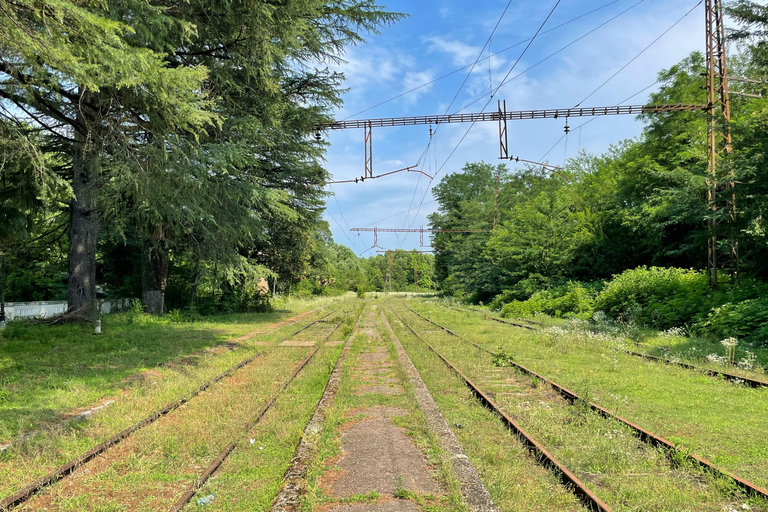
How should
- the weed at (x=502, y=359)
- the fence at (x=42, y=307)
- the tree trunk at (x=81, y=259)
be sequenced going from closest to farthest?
the weed at (x=502, y=359)
the tree trunk at (x=81, y=259)
the fence at (x=42, y=307)

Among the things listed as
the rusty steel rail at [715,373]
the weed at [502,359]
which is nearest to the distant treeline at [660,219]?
the rusty steel rail at [715,373]

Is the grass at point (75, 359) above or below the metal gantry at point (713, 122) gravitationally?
below

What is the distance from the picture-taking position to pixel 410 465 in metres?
4.87

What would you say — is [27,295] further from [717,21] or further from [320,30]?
[717,21]

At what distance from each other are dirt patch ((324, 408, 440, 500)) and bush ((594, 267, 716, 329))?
13.1 meters

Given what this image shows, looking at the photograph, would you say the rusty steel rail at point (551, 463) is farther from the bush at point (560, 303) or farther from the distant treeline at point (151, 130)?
the bush at point (560, 303)

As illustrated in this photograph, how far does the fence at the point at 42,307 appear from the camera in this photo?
1855 cm

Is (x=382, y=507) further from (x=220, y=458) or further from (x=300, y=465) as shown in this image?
(x=220, y=458)

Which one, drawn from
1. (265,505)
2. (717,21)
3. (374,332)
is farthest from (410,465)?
(717,21)

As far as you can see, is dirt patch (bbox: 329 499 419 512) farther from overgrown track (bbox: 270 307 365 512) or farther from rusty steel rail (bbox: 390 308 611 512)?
rusty steel rail (bbox: 390 308 611 512)

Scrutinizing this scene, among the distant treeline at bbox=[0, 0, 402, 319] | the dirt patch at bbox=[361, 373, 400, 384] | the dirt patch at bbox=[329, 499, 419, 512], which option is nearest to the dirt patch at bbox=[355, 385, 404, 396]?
the dirt patch at bbox=[361, 373, 400, 384]

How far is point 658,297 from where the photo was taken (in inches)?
674

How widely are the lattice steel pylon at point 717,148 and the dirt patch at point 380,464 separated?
41.8 feet

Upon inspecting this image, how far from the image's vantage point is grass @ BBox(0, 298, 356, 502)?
183 inches
